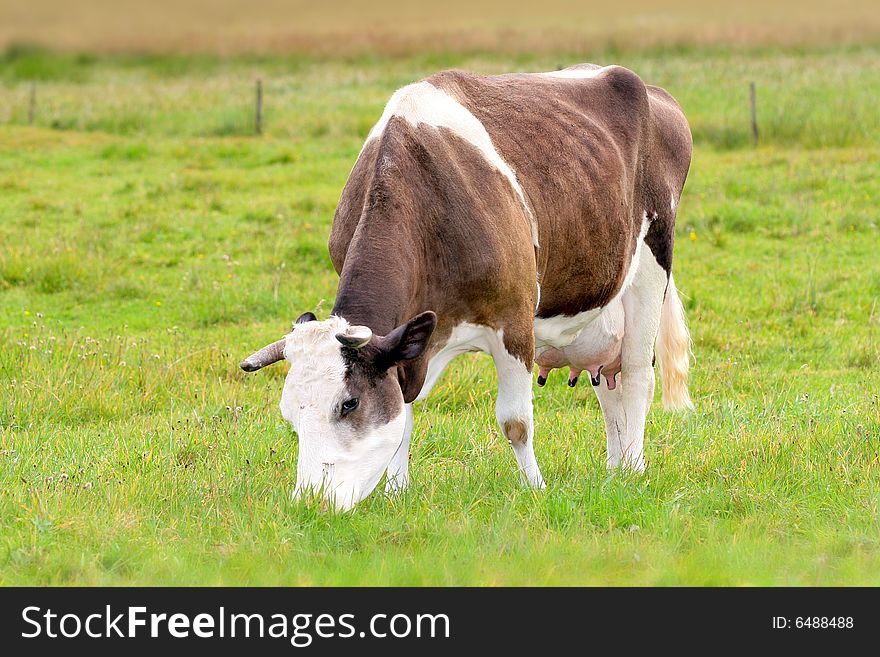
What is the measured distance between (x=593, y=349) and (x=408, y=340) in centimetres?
245

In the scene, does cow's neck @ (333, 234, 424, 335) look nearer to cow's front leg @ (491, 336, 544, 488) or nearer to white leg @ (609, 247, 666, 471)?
cow's front leg @ (491, 336, 544, 488)

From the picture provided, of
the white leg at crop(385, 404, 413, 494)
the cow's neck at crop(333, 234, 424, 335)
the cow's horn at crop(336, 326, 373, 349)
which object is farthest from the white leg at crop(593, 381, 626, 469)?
the cow's horn at crop(336, 326, 373, 349)

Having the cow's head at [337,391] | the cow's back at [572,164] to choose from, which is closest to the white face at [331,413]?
the cow's head at [337,391]

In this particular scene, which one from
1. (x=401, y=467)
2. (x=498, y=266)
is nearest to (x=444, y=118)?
(x=498, y=266)

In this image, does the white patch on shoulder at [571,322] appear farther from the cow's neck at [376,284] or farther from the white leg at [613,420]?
the cow's neck at [376,284]

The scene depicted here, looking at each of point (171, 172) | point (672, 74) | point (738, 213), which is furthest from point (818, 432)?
point (672, 74)

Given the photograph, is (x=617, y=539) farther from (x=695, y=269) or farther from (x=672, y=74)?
(x=672, y=74)

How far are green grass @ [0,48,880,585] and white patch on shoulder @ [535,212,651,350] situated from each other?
64 centimetres

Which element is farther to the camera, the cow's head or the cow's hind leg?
the cow's hind leg

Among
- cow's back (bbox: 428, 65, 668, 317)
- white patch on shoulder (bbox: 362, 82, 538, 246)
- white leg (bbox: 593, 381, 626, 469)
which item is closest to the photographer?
white patch on shoulder (bbox: 362, 82, 538, 246)

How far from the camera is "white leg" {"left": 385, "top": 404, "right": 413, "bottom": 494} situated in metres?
5.54

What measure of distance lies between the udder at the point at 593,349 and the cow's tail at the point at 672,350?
1.61 ft

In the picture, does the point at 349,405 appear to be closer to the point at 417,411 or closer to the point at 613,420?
the point at 613,420

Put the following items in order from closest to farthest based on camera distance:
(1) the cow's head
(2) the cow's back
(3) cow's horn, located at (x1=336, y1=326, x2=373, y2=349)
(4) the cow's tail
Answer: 1. (3) cow's horn, located at (x1=336, y1=326, x2=373, y2=349)
2. (1) the cow's head
3. (2) the cow's back
4. (4) the cow's tail
